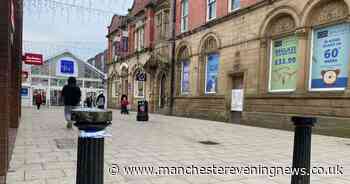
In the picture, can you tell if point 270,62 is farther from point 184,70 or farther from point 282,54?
point 184,70

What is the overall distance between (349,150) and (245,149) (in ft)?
8.20

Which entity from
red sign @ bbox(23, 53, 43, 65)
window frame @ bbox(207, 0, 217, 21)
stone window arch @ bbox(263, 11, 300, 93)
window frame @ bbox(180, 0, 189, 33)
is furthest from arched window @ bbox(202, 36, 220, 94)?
red sign @ bbox(23, 53, 43, 65)

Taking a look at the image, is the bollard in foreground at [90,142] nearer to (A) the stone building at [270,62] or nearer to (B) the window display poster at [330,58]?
(A) the stone building at [270,62]

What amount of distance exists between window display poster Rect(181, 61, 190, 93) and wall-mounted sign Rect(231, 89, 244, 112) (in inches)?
183

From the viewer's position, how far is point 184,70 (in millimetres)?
19297

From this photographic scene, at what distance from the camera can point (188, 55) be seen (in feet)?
60.7

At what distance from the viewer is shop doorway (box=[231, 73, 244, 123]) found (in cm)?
1398

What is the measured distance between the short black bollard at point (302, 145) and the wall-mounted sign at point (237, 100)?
1090 cm

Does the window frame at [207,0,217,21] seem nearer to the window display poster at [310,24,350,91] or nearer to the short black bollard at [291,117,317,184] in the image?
the window display poster at [310,24,350,91]

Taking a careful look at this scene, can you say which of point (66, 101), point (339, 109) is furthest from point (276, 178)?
point (66, 101)

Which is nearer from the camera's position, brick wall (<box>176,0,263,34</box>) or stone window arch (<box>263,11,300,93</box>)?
Answer: stone window arch (<box>263,11,300,93</box>)

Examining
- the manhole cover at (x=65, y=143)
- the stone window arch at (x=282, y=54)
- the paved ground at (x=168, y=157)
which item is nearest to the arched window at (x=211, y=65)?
the stone window arch at (x=282, y=54)

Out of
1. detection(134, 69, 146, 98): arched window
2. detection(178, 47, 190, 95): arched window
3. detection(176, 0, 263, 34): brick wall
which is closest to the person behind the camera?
detection(176, 0, 263, 34): brick wall

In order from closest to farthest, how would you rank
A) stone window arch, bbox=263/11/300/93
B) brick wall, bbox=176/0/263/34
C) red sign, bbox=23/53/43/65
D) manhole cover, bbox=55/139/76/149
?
manhole cover, bbox=55/139/76/149 → stone window arch, bbox=263/11/300/93 → brick wall, bbox=176/0/263/34 → red sign, bbox=23/53/43/65
